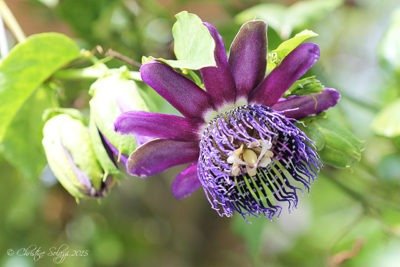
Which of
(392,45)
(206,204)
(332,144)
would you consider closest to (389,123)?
(392,45)

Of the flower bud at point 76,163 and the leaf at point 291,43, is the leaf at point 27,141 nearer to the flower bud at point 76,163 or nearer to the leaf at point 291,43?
the flower bud at point 76,163

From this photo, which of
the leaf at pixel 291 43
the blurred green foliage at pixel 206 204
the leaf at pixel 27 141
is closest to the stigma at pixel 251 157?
the leaf at pixel 291 43

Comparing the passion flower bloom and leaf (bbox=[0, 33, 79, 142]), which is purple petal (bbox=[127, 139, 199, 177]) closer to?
the passion flower bloom

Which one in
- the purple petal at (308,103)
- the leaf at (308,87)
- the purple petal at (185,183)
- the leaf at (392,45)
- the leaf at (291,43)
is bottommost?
the leaf at (392,45)

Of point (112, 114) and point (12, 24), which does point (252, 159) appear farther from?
point (12, 24)

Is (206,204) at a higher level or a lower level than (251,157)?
lower

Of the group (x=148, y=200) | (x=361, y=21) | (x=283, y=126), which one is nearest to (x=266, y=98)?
(x=283, y=126)

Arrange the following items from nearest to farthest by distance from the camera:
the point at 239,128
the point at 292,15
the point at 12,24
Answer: the point at 239,128 → the point at 12,24 → the point at 292,15
